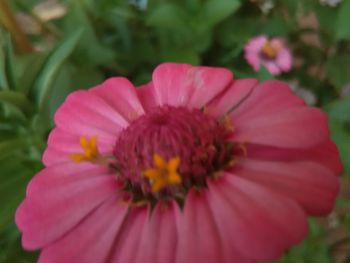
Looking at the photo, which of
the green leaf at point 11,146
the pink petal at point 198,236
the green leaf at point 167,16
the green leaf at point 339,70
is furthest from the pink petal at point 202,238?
the green leaf at point 339,70

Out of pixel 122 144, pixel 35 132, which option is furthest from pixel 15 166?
pixel 122 144

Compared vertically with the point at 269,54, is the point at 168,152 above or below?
above

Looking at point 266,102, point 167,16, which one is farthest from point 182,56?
point 266,102

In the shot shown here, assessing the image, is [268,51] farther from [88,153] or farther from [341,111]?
[88,153]

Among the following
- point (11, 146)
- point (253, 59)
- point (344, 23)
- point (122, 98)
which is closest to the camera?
point (122, 98)

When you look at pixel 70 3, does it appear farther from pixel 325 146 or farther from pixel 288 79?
pixel 325 146

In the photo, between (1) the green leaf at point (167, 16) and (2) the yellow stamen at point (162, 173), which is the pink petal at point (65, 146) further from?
(1) the green leaf at point (167, 16)
